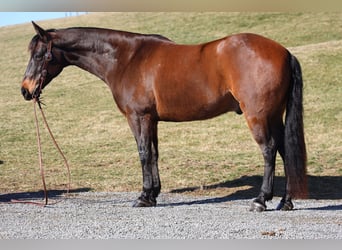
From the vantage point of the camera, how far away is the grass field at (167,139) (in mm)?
11445

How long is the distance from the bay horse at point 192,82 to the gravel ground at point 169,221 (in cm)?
48

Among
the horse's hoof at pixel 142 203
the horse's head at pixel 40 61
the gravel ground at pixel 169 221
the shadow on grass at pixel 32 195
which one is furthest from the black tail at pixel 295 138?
the shadow on grass at pixel 32 195

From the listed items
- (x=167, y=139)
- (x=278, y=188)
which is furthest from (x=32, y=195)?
(x=167, y=139)

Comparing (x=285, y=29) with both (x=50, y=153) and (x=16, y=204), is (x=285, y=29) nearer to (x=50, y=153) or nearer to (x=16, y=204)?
(x=50, y=153)

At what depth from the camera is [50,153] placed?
46.0ft

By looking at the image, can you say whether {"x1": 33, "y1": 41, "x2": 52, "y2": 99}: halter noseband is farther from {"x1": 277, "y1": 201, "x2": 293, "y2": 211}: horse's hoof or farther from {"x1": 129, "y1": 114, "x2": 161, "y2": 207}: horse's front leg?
{"x1": 277, "y1": 201, "x2": 293, "y2": 211}: horse's hoof

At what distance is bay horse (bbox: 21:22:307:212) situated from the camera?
7.52 meters

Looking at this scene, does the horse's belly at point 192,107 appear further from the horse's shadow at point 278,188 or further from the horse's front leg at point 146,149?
the horse's shadow at point 278,188

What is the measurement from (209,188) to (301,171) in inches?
130

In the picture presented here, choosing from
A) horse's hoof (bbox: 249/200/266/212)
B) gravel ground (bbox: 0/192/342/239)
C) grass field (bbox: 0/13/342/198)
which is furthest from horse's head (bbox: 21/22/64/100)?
horse's hoof (bbox: 249/200/266/212)

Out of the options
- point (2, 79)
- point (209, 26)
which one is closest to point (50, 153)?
point (2, 79)

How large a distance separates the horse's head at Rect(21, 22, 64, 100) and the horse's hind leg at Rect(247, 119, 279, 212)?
2.97 m

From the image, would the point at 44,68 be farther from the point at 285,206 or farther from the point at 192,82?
the point at 285,206

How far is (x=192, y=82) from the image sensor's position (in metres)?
7.87
